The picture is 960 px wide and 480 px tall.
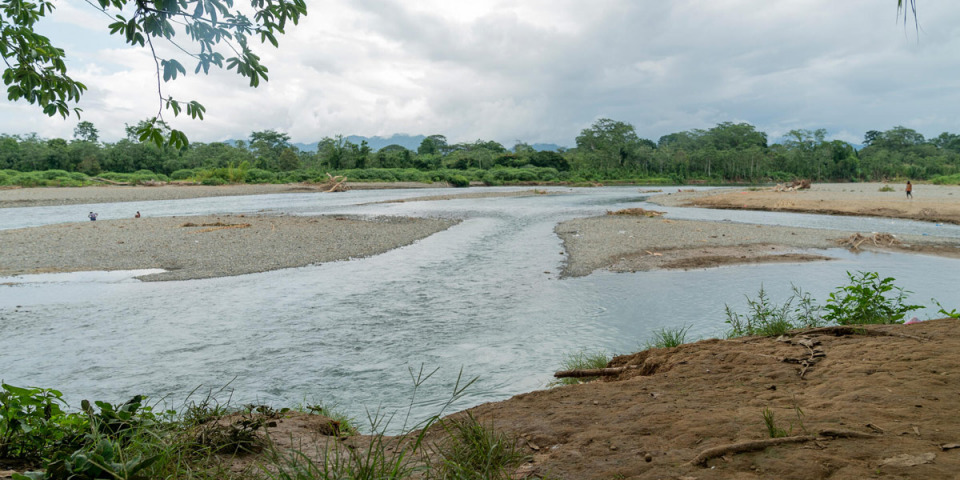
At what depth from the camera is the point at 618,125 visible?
372 ft

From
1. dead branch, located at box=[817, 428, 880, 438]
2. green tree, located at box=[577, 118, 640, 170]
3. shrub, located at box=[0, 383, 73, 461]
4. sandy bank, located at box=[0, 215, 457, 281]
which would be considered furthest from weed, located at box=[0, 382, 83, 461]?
green tree, located at box=[577, 118, 640, 170]

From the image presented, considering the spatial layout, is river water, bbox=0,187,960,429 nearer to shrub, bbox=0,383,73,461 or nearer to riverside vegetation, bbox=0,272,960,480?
riverside vegetation, bbox=0,272,960,480

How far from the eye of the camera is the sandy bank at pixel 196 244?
46.2ft

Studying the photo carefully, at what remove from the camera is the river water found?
638 cm

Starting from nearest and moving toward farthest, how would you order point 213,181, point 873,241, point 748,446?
point 748,446 → point 873,241 → point 213,181

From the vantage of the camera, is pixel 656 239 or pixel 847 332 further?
pixel 656 239

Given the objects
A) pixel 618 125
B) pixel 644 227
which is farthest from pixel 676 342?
pixel 618 125

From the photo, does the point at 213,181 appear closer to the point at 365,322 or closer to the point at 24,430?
the point at 365,322

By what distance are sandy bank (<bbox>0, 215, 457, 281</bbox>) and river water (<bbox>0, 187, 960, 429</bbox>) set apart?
1.16 m

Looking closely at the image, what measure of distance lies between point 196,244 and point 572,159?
95.3 m

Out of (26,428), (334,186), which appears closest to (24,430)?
(26,428)

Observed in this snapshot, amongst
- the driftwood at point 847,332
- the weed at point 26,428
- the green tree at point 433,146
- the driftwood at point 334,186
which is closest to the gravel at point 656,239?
the driftwood at point 847,332

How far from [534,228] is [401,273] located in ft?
39.1

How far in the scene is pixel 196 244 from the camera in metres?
17.2
